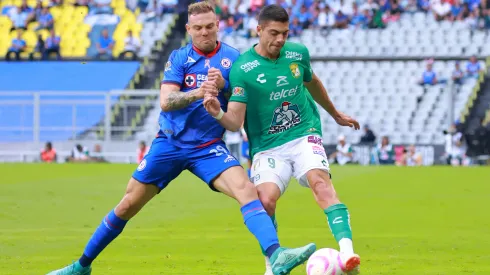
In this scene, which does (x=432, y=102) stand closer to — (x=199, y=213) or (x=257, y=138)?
(x=199, y=213)

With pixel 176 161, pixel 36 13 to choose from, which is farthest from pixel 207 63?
pixel 36 13

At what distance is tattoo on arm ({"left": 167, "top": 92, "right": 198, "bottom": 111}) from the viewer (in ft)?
26.1

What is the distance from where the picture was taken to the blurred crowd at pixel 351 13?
37.5 meters

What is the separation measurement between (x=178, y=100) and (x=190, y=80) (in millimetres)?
402

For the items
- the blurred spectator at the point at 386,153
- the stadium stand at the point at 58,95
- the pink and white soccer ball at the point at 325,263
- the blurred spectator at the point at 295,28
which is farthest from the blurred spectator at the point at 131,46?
the pink and white soccer ball at the point at 325,263

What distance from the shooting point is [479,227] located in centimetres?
1381

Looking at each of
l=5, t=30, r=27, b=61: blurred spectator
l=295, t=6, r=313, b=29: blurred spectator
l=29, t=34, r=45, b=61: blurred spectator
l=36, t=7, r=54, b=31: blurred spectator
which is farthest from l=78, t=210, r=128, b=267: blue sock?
l=36, t=7, r=54, b=31: blurred spectator

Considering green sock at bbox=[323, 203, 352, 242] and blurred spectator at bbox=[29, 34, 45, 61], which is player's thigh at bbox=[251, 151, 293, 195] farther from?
blurred spectator at bbox=[29, 34, 45, 61]

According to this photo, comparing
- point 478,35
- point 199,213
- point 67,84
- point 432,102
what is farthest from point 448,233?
point 67,84

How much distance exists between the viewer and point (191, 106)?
327 inches

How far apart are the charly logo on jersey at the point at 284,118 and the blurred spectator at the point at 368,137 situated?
2509 centimetres

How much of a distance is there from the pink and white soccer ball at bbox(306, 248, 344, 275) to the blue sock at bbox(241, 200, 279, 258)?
0.30 metres

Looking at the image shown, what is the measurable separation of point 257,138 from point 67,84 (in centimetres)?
3146

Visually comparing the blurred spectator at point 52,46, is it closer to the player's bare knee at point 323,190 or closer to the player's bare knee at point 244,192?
the player's bare knee at point 323,190
